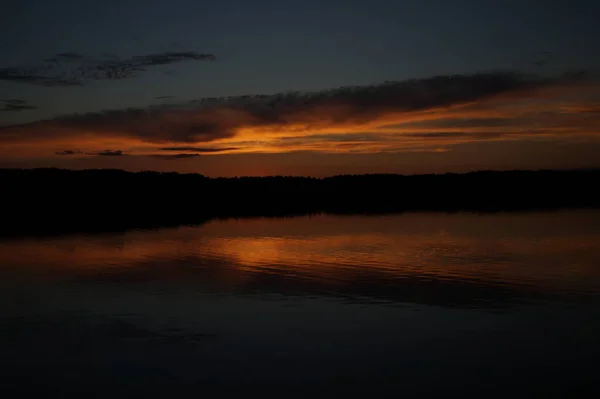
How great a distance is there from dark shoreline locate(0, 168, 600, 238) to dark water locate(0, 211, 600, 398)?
17.6m

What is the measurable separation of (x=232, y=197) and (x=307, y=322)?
215 ft

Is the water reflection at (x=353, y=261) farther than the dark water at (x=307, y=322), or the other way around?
the water reflection at (x=353, y=261)

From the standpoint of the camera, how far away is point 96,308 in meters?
14.9

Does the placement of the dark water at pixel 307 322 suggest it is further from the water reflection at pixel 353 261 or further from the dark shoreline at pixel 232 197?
the dark shoreline at pixel 232 197

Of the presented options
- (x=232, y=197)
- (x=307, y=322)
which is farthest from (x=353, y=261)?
(x=232, y=197)

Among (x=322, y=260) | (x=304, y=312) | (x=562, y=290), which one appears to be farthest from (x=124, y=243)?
(x=562, y=290)

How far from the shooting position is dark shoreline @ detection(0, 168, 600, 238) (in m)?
48.6

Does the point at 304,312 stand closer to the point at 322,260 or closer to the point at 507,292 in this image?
the point at 507,292

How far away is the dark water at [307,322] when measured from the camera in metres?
9.84

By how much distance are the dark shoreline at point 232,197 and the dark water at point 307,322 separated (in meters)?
17.6

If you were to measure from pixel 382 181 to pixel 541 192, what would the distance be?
67.2 feet

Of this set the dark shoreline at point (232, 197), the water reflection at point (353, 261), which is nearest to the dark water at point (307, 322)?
the water reflection at point (353, 261)

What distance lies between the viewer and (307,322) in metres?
13.2

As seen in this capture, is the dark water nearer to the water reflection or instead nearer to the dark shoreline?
the water reflection
